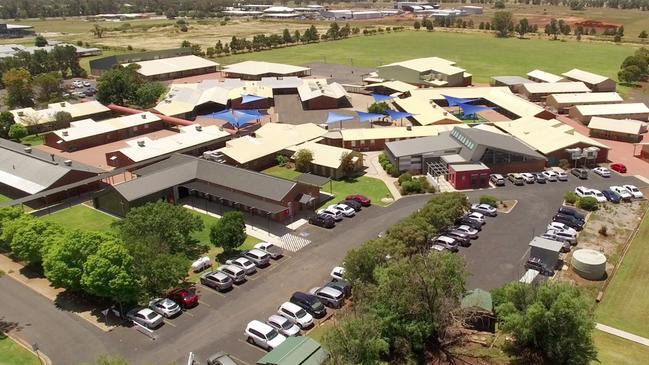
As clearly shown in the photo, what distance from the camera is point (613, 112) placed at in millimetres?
70000

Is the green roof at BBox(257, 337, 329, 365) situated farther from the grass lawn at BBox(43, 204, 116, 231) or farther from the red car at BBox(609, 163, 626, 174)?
the red car at BBox(609, 163, 626, 174)

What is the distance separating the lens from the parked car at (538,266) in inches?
1358

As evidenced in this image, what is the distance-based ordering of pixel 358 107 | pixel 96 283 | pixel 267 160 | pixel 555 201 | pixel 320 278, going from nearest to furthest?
pixel 96 283
pixel 320 278
pixel 555 201
pixel 267 160
pixel 358 107

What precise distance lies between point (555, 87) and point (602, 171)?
36271 mm

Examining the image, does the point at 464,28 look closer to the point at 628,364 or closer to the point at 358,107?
the point at 358,107

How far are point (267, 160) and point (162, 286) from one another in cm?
2713

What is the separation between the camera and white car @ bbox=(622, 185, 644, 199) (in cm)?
4588

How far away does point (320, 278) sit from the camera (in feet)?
115

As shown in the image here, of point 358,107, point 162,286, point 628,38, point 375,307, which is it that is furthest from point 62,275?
point 628,38

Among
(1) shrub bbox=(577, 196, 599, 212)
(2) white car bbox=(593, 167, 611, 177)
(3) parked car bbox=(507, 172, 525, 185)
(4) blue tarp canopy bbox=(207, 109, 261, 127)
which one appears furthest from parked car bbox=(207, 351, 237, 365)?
(4) blue tarp canopy bbox=(207, 109, 261, 127)

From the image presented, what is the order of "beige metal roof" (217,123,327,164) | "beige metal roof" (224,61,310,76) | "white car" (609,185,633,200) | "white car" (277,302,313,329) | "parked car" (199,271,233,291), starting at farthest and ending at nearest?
1. "beige metal roof" (224,61,310,76)
2. "beige metal roof" (217,123,327,164)
3. "white car" (609,185,633,200)
4. "parked car" (199,271,233,291)
5. "white car" (277,302,313,329)

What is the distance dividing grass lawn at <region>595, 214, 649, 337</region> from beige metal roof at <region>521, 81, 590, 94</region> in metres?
50.0

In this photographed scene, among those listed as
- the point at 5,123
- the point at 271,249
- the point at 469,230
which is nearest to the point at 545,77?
the point at 469,230

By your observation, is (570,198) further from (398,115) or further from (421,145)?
(398,115)
